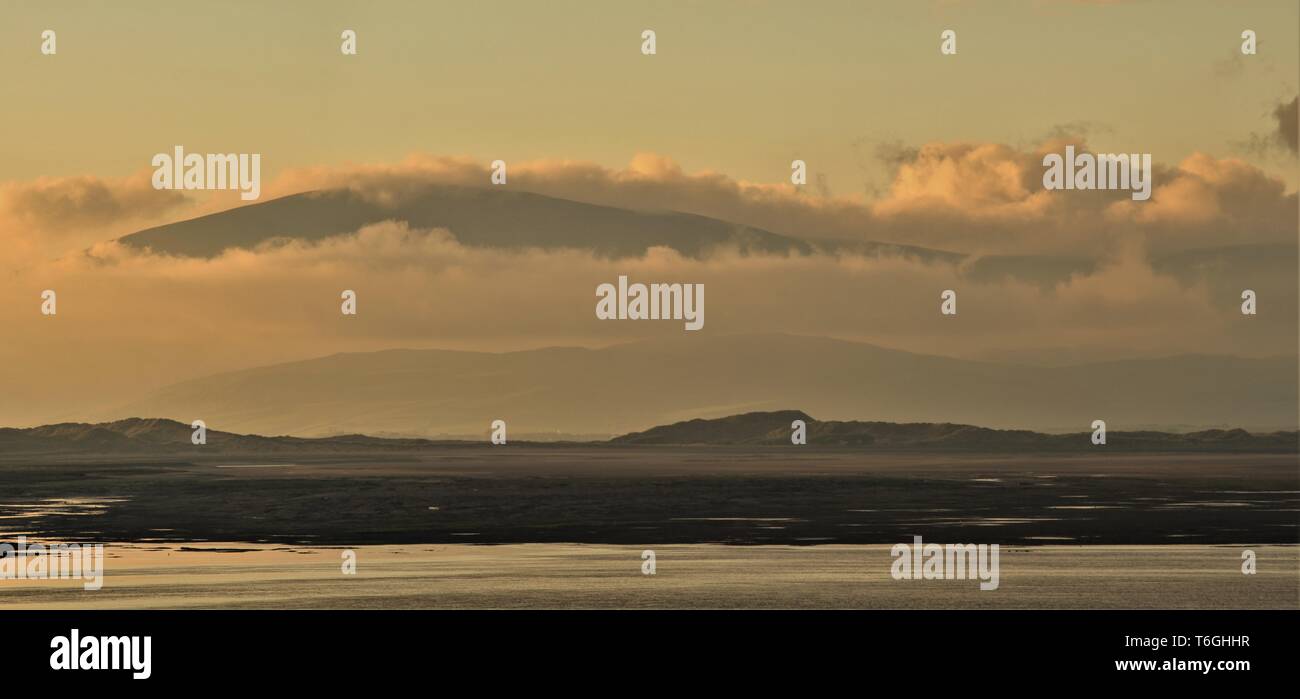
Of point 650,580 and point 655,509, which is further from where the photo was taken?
point 655,509

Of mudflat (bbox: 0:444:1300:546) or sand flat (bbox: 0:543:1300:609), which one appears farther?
mudflat (bbox: 0:444:1300:546)

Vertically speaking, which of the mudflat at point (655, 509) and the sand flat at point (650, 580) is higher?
the mudflat at point (655, 509)

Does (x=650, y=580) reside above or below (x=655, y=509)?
below

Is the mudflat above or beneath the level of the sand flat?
above

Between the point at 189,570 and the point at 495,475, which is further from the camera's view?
the point at 495,475

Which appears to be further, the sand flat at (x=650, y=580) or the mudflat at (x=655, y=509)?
the mudflat at (x=655, y=509)
